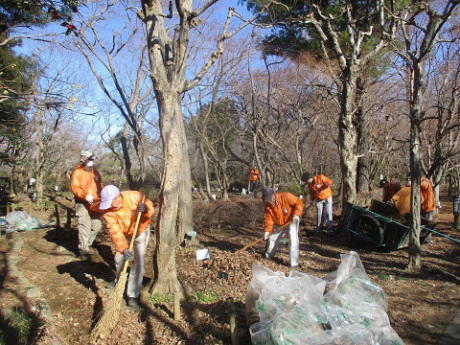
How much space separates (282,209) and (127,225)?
2.57 meters

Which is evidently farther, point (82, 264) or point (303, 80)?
point (303, 80)

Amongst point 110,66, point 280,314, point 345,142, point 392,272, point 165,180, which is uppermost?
point 110,66

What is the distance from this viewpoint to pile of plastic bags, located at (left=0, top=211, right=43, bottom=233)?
7648 mm

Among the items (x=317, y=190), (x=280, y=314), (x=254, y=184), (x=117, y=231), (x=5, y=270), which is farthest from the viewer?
(x=254, y=184)

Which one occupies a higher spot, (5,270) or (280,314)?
(280,314)

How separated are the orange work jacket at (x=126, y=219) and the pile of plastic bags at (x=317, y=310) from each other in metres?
1.69

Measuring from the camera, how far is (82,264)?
19.0ft

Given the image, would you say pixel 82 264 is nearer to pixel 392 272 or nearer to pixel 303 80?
pixel 392 272

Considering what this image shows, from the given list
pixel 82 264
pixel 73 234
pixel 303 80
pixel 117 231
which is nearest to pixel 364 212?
pixel 117 231

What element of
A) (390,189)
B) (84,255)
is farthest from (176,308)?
(390,189)

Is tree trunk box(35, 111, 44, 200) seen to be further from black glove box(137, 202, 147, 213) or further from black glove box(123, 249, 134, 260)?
black glove box(123, 249, 134, 260)

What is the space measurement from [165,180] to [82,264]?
2.47 m

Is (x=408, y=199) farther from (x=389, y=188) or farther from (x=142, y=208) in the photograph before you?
(x=142, y=208)

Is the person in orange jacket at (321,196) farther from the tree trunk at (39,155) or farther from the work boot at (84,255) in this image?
the tree trunk at (39,155)
